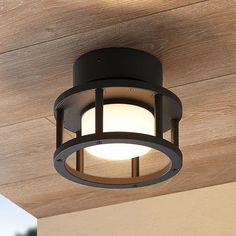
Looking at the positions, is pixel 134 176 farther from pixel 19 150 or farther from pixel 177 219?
pixel 177 219

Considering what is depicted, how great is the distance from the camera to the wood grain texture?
1876 mm

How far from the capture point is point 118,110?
63.2 inches

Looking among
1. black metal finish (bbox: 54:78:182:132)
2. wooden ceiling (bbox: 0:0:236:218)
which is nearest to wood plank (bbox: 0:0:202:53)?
wooden ceiling (bbox: 0:0:236:218)

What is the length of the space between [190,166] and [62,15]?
2.98ft

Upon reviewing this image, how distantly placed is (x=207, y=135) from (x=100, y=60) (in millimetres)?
578

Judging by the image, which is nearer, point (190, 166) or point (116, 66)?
point (116, 66)

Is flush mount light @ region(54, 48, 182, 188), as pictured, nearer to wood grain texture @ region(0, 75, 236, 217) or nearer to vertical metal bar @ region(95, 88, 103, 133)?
vertical metal bar @ region(95, 88, 103, 133)

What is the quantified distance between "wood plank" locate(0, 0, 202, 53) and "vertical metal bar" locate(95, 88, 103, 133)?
5.3 inches

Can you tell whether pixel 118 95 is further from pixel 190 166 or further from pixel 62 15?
pixel 190 166

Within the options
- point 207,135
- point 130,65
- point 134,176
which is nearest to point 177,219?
point 207,135

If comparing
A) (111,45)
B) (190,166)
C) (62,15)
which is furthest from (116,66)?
(190,166)

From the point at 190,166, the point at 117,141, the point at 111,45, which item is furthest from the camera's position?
the point at 190,166

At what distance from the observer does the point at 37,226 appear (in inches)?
106

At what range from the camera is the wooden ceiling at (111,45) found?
1.54 meters
